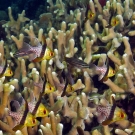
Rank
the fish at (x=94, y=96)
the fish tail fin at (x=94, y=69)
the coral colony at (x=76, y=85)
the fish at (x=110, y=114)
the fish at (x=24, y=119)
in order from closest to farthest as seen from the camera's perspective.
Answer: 1. the fish at (x=24, y=119)
2. the fish at (x=110, y=114)
3. the coral colony at (x=76, y=85)
4. the fish at (x=94, y=96)
5. the fish tail fin at (x=94, y=69)

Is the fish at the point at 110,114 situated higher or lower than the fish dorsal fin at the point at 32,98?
lower

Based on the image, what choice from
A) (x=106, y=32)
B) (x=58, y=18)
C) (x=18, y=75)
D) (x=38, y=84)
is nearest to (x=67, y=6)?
(x=58, y=18)

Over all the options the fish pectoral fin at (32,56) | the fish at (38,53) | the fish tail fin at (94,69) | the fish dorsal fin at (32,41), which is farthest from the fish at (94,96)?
the fish dorsal fin at (32,41)

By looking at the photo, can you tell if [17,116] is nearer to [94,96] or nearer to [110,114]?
[110,114]

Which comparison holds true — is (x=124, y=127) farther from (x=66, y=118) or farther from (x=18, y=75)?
(x=18, y=75)

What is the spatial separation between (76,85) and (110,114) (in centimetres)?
92

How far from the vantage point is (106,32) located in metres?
4.34

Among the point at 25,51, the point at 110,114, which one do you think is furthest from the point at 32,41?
the point at 110,114

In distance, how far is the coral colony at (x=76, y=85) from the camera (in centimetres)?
296

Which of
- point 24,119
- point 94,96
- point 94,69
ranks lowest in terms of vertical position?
Result: point 94,96

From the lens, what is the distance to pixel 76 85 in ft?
11.6

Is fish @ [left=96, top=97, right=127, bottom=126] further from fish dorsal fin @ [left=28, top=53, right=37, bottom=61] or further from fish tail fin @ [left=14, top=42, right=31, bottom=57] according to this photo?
fish tail fin @ [left=14, top=42, right=31, bottom=57]

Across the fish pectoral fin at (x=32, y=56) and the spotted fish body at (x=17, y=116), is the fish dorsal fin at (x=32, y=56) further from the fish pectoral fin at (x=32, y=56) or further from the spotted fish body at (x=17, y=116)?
the spotted fish body at (x=17, y=116)

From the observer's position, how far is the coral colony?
2.96m
